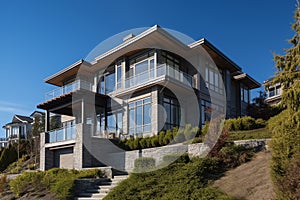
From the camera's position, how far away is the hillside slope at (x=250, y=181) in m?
8.44

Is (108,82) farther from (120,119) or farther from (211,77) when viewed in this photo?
(211,77)

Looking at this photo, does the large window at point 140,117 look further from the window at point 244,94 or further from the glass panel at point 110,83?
the window at point 244,94

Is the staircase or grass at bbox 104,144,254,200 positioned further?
the staircase

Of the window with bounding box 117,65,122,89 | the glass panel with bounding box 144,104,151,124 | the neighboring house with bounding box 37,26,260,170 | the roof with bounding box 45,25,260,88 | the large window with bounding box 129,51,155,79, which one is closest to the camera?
the neighboring house with bounding box 37,26,260,170

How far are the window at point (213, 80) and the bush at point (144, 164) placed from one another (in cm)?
1073

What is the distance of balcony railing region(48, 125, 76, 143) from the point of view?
746 inches

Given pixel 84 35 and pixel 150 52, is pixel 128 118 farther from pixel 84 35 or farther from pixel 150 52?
pixel 84 35

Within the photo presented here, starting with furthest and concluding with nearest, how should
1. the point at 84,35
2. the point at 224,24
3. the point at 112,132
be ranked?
the point at 112,132, the point at 224,24, the point at 84,35

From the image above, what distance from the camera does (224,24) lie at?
1508 centimetres

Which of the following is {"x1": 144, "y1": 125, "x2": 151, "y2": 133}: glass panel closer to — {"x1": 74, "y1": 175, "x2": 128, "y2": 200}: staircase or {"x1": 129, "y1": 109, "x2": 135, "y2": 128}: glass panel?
{"x1": 129, "y1": 109, "x2": 135, "y2": 128}: glass panel

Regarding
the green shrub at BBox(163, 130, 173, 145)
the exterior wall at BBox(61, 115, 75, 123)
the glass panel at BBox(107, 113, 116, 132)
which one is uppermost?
the exterior wall at BBox(61, 115, 75, 123)

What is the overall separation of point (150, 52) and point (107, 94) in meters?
4.55

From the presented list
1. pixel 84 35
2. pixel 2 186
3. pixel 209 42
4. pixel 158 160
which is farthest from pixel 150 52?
pixel 2 186

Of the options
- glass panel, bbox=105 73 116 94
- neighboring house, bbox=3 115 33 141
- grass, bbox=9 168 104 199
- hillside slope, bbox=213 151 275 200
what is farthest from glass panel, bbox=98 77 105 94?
neighboring house, bbox=3 115 33 141
